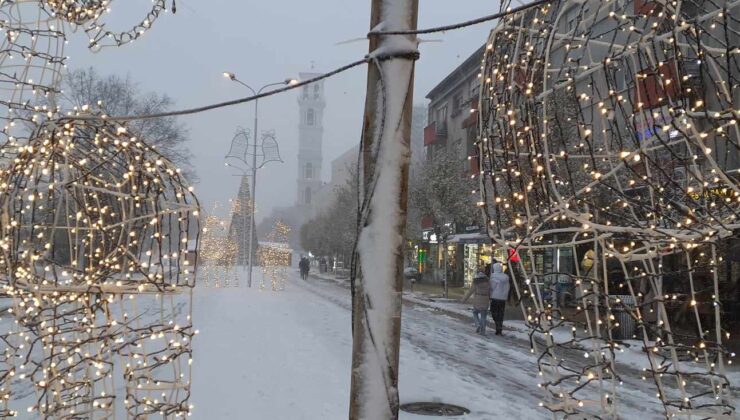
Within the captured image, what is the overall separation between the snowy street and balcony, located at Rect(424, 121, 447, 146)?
71.9 feet

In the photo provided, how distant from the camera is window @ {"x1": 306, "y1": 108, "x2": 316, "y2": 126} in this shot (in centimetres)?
10200

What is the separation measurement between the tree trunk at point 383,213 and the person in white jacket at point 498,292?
37.9 ft

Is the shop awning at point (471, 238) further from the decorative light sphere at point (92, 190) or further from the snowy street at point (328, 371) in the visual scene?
the decorative light sphere at point (92, 190)

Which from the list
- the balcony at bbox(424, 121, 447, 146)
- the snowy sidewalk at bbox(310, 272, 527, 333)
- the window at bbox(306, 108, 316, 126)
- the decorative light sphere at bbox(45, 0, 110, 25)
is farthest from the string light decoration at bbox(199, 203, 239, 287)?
the window at bbox(306, 108, 316, 126)

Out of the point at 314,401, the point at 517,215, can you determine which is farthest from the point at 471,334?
the point at 517,215

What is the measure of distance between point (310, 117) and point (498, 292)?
92.4 meters

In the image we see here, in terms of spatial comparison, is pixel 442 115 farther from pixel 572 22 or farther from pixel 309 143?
pixel 309 143

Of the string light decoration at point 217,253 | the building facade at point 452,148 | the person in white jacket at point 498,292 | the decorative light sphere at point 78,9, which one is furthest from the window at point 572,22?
the string light decoration at point 217,253

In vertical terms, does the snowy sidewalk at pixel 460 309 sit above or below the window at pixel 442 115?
below

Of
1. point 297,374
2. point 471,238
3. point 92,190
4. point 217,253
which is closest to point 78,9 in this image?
point 92,190

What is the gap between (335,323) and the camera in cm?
1458

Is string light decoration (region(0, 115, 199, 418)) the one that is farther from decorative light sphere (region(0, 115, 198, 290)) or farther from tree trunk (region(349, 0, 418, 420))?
tree trunk (region(349, 0, 418, 420))

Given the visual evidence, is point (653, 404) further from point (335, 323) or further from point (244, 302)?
point (244, 302)

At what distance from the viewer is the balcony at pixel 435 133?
35656 millimetres
